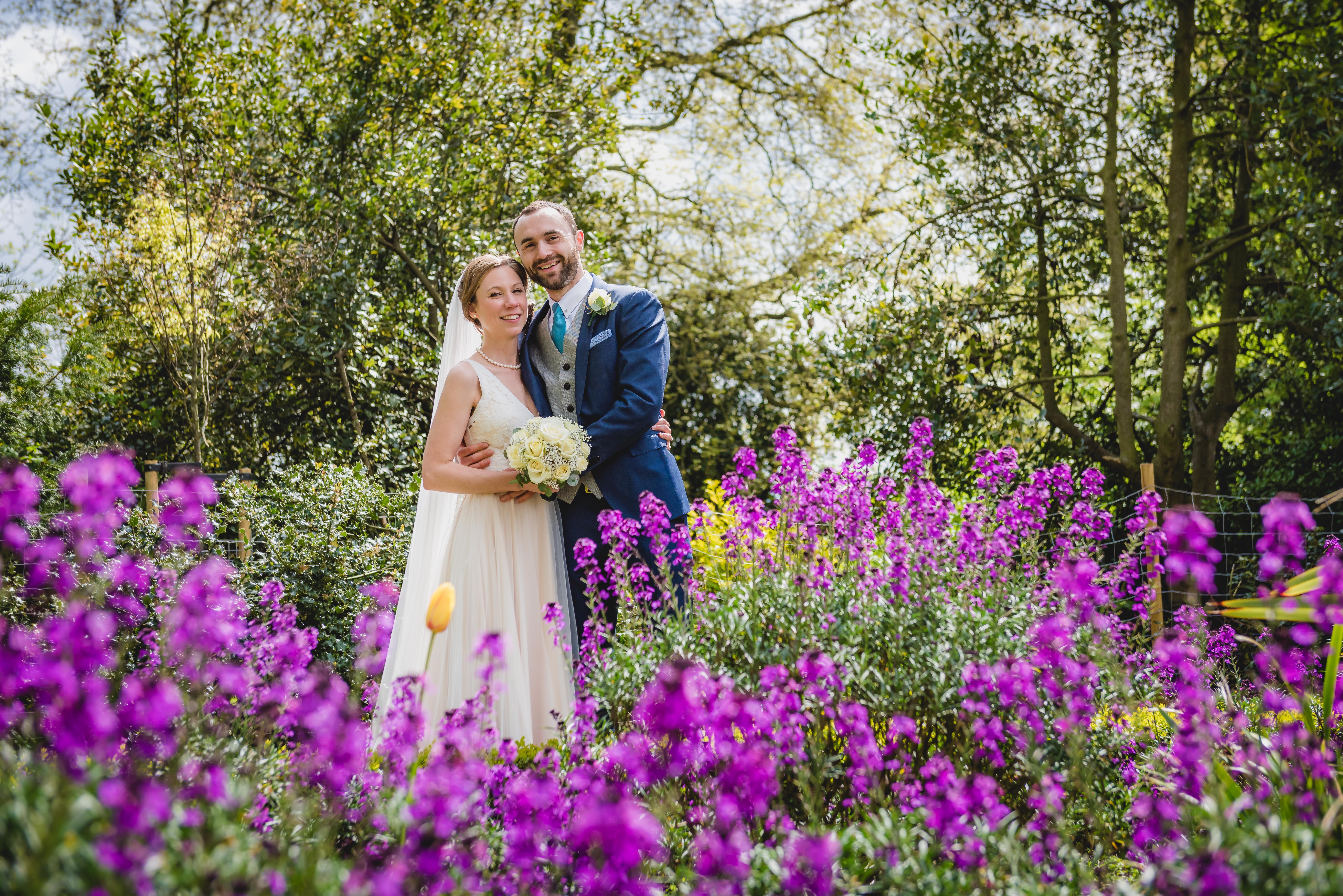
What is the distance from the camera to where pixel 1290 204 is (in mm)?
6062

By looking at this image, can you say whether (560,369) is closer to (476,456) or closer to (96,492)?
(476,456)

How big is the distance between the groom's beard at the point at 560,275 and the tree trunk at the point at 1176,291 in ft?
17.0

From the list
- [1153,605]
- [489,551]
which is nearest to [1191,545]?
[489,551]

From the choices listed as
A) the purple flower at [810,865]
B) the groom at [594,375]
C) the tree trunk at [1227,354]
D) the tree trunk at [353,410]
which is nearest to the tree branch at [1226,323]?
the tree trunk at [1227,354]

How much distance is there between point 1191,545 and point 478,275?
2.71 m

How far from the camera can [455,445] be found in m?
3.57

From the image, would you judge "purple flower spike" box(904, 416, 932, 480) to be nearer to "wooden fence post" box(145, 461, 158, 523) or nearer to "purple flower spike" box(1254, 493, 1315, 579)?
"purple flower spike" box(1254, 493, 1315, 579)

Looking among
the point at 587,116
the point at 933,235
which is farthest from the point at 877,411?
the point at 587,116

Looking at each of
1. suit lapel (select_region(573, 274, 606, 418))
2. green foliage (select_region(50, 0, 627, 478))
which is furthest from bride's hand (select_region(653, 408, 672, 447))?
green foliage (select_region(50, 0, 627, 478))

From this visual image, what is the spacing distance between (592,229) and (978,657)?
721cm

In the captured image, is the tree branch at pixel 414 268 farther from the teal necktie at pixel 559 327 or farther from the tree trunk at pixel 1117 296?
the tree trunk at pixel 1117 296

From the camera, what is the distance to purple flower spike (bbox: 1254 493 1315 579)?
1.78 metres

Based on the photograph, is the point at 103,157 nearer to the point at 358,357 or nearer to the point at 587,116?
the point at 358,357

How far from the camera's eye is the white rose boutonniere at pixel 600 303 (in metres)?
3.65
